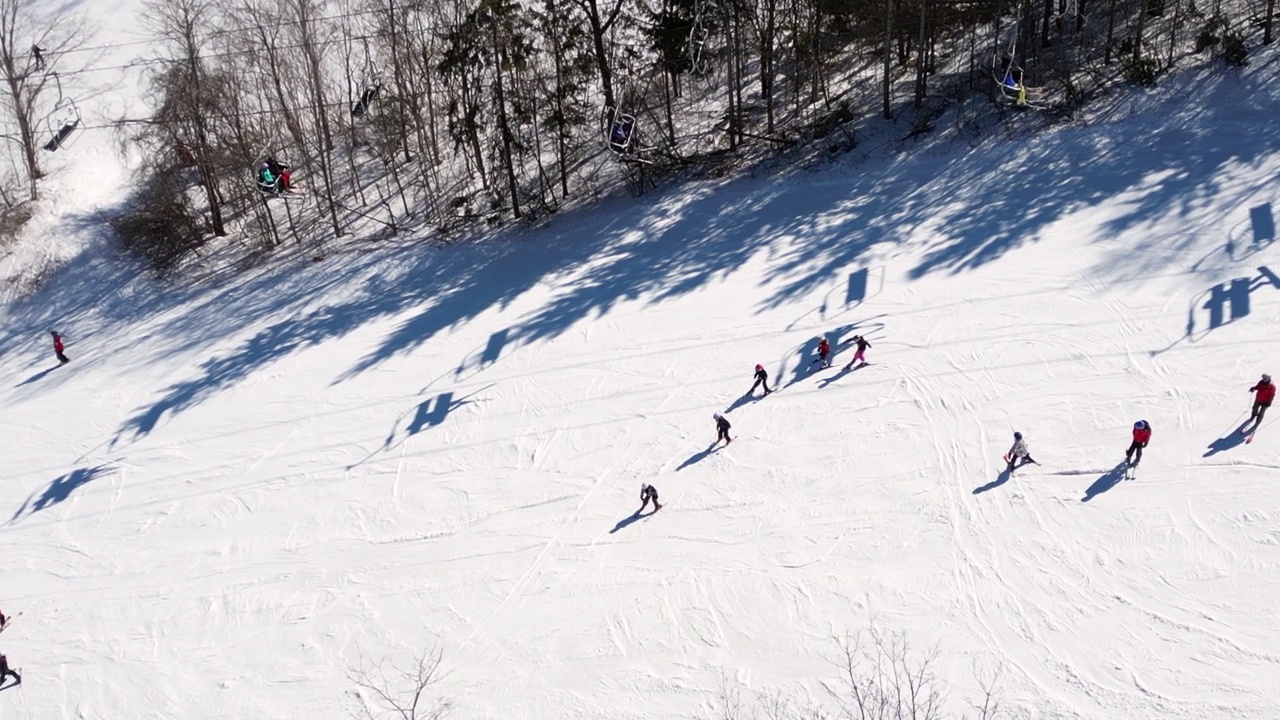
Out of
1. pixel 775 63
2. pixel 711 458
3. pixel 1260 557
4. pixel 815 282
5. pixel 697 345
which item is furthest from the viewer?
pixel 775 63

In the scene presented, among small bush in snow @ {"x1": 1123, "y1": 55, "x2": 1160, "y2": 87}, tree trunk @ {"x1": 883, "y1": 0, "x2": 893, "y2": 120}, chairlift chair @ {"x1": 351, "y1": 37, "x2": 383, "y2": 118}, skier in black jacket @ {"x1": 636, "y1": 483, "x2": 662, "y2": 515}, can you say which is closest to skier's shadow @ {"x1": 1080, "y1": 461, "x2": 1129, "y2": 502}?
skier in black jacket @ {"x1": 636, "y1": 483, "x2": 662, "y2": 515}

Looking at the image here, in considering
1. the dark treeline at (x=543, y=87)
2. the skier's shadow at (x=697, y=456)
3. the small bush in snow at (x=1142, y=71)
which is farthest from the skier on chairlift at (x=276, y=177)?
the small bush in snow at (x=1142, y=71)

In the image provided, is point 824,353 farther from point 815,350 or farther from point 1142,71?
point 1142,71

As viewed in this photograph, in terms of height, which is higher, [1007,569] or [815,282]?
[815,282]

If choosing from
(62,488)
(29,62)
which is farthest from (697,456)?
(29,62)

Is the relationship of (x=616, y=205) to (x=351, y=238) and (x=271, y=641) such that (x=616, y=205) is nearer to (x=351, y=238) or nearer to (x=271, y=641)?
(x=351, y=238)

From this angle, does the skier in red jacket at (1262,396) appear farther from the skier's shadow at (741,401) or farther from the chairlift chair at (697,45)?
the chairlift chair at (697,45)

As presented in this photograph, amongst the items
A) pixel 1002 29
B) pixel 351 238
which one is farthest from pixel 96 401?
pixel 1002 29

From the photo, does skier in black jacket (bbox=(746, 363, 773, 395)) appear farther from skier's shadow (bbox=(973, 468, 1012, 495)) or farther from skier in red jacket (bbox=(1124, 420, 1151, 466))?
skier in red jacket (bbox=(1124, 420, 1151, 466))
